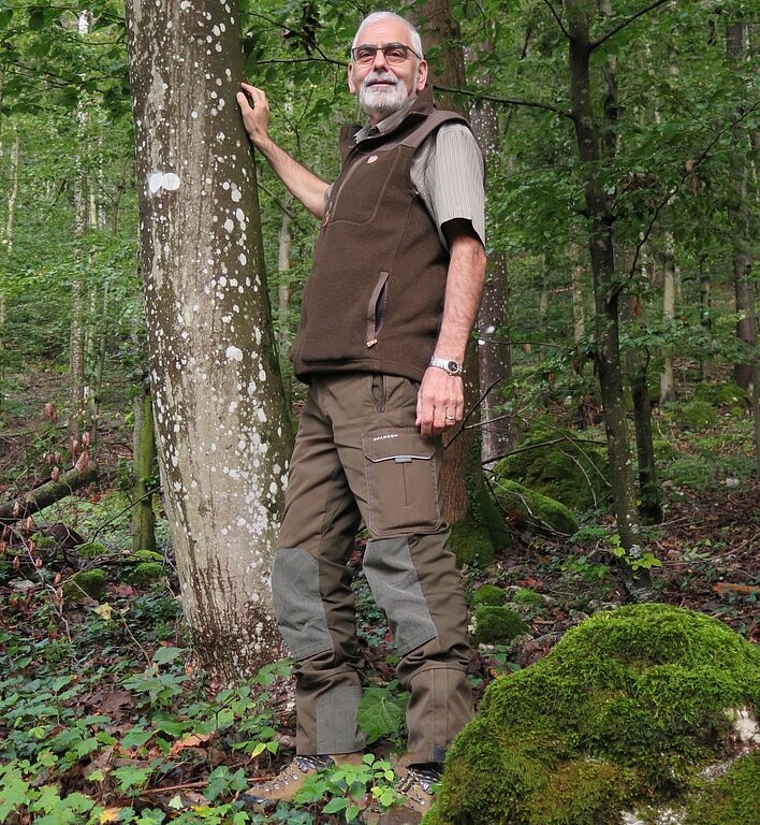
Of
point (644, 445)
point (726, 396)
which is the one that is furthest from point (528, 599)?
point (726, 396)

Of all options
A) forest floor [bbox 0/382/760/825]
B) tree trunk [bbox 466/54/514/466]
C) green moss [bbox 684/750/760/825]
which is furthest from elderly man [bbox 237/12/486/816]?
tree trunk [bbox 466/54/514/466]

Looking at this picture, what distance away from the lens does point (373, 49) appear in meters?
3.13

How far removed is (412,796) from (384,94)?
2589mm

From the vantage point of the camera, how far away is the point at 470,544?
253 inches

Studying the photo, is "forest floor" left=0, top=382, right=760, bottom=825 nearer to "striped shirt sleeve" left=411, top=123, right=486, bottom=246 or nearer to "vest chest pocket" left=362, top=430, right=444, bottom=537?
"vest chest pocket" left=362, top=430, right=444, bottom=537

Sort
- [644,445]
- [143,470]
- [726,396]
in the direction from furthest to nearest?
[726,396], [644,445], [143,470]

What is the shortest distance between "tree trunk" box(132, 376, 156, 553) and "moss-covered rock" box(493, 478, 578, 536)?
320 centimetres

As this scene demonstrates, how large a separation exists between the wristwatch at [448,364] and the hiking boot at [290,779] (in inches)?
56.7

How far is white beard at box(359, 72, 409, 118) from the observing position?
3.09 metres

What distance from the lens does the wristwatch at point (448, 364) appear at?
9.07 feet

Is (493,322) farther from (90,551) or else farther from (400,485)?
(400,485)

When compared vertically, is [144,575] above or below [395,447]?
below

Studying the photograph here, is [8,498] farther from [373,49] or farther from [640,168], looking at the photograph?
[640,168]

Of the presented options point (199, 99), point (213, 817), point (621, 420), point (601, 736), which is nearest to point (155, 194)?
point (199, 99)
